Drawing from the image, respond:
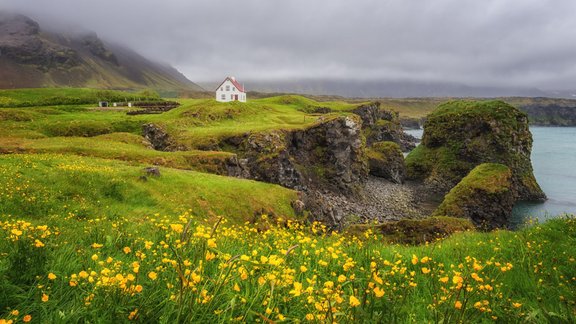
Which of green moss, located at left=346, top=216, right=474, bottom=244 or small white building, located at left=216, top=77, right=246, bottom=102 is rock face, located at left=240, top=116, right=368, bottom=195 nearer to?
green moss, located at left=346, top=216, right=474, bottom=244

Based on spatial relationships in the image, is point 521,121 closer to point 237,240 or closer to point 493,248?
point 493,248

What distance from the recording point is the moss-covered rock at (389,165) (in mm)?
79938

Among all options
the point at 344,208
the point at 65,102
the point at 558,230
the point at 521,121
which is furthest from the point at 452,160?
the point at 65,102

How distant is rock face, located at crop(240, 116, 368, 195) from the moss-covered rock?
13.4 m

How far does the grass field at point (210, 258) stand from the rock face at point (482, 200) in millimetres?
24413

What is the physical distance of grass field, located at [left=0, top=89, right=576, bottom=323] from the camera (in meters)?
3.84

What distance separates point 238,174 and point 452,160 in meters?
61.7

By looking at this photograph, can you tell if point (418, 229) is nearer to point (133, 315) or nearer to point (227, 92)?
point (133, 315)

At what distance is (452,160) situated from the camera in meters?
81.9

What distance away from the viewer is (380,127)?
128 metres

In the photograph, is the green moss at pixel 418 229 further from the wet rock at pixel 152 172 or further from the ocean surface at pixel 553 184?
the ocean surface at pixel 553 184

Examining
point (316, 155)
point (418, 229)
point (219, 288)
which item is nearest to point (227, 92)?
point (316, 155)

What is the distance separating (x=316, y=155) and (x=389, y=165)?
89.5 feet

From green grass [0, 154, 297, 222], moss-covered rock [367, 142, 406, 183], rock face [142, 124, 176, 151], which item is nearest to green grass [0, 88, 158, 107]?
rock face [142, 124, 176, 151]
